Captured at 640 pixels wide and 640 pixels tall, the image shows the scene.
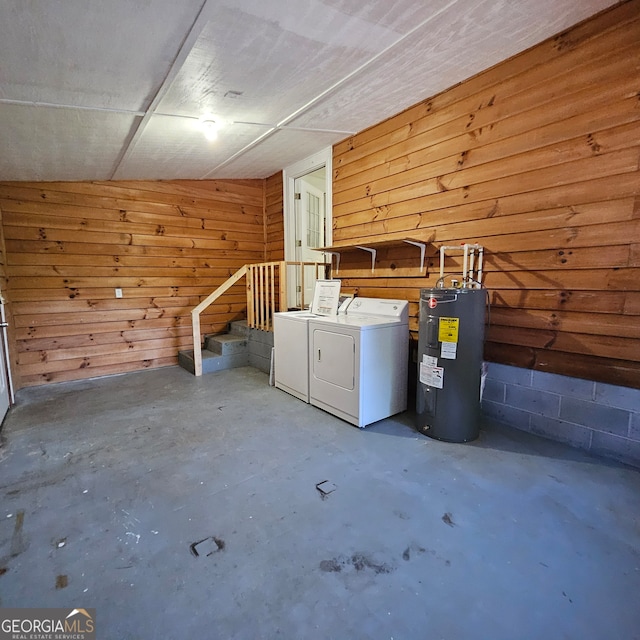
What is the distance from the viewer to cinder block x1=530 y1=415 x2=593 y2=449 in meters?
2.31

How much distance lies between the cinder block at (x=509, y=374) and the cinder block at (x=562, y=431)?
10.6 inches

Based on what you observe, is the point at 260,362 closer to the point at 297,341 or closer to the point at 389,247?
the point at 297,341

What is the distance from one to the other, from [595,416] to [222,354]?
12.7 ft

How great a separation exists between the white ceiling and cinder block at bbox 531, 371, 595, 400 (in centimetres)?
227

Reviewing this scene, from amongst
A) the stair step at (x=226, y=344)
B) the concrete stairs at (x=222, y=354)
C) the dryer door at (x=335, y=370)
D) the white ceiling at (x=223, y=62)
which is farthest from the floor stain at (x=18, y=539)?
the stair step at (x=226, y=344)

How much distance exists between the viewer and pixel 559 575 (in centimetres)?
136

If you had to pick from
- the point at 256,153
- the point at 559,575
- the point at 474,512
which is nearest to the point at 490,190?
the point at 474,512

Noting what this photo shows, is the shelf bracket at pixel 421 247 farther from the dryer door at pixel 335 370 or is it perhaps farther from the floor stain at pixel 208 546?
the floor stain at pixel 208 546

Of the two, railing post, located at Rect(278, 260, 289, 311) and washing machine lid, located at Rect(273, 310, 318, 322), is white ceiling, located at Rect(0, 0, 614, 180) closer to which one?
railing post, located at Rect(278, 260, 289, 311)

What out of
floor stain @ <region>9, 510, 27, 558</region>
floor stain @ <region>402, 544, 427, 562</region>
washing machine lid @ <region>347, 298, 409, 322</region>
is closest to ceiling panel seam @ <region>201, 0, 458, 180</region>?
washing machine lid @ <region>347, 298, 409, 322</region>

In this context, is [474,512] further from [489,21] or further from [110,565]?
[489,21]

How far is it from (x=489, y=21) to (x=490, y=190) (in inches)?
40.8

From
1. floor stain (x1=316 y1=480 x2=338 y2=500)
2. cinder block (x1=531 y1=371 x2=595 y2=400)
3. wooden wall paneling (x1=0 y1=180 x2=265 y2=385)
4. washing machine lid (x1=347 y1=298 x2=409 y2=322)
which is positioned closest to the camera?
floor stain (x1=316 y1=480 x2=338 y2=500)

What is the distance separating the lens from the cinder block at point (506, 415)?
2.61 metres
